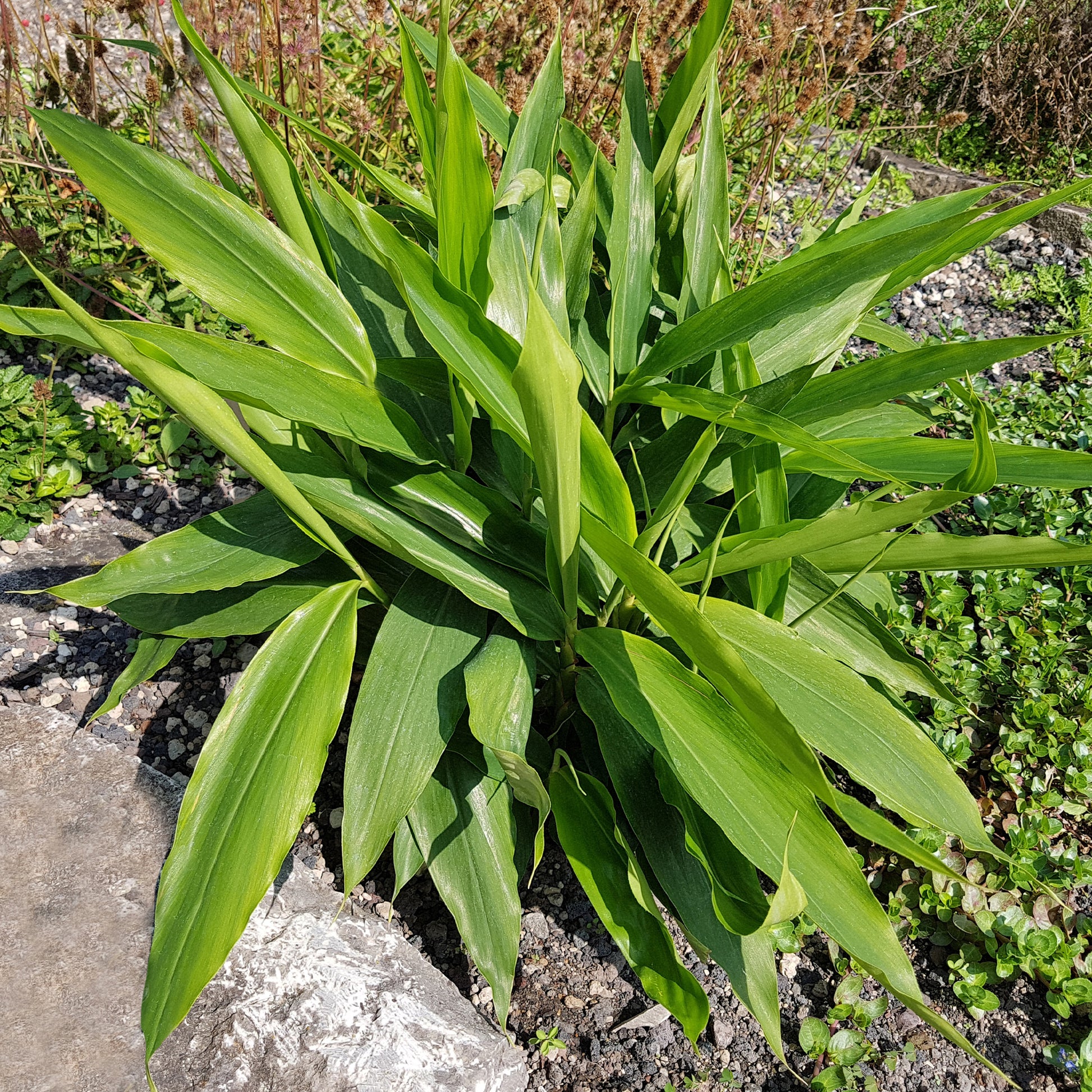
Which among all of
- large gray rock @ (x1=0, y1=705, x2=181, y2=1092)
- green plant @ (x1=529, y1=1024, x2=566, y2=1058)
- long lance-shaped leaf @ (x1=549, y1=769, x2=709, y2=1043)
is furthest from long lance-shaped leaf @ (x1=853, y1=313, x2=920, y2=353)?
large gray rock @ (x1=0, y1=705, x2=181, y2=1092)

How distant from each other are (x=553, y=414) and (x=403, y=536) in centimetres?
37

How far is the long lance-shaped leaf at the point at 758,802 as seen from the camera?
91 cm

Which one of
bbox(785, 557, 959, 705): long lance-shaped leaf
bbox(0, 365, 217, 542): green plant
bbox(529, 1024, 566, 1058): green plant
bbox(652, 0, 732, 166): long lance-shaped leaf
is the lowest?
bbox(529, 1024, 566, 1058): green plant

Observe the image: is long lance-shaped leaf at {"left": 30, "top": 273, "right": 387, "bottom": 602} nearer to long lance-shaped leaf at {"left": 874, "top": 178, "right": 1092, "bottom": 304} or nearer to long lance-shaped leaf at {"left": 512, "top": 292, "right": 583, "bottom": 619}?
long lance-shaped leaf at {"left": 512, "top": 292, "right": 583, "bottom": 619}

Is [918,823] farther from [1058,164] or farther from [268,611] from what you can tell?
[1058,164]

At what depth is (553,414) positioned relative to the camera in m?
0.85

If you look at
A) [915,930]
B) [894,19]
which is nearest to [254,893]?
[915,930]

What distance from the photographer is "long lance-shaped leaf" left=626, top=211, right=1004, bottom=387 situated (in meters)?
1.15

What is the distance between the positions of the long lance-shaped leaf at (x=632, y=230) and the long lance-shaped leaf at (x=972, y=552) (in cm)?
56

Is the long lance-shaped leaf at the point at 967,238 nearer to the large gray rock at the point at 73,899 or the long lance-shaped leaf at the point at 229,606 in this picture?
the long lance-shaped leaf at the point at 229,606

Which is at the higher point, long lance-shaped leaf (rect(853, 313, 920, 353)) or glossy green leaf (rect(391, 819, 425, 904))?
long lance-shaped leaf (rect(853, 313, 920, 353))

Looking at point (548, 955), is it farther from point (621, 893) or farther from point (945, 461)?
point (945, 461)

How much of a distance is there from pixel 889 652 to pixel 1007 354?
17.9 inches

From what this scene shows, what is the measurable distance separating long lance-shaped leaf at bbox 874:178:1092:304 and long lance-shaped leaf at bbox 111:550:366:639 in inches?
37.3
